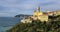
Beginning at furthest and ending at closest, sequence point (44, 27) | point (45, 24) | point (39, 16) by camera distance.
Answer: point (39, 16) → point (45, 24) → point (44, 27)

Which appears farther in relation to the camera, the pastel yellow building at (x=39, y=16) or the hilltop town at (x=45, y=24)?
the pastel yellow building at (x=39, y=16)

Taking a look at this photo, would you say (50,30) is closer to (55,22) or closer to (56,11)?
(55,22)

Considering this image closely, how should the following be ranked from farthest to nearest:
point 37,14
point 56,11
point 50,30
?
point 37,14, point 56,11, point 50,30

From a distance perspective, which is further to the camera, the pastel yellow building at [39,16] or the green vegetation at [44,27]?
the pastel yellow building at [39,16]

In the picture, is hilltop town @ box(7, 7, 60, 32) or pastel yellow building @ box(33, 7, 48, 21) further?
pastel yellow building @ box(33, 7, 48, 21)

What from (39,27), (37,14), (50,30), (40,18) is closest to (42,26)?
(39,27)

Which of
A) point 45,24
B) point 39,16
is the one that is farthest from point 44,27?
point 39,16

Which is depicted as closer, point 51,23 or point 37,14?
point 51,23

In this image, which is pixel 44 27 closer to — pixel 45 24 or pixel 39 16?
pixel 45 24

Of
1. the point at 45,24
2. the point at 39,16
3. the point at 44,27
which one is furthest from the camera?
the point at 39,16

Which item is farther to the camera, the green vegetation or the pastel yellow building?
the pastel yellow building

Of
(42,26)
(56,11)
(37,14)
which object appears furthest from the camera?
(37,14)
